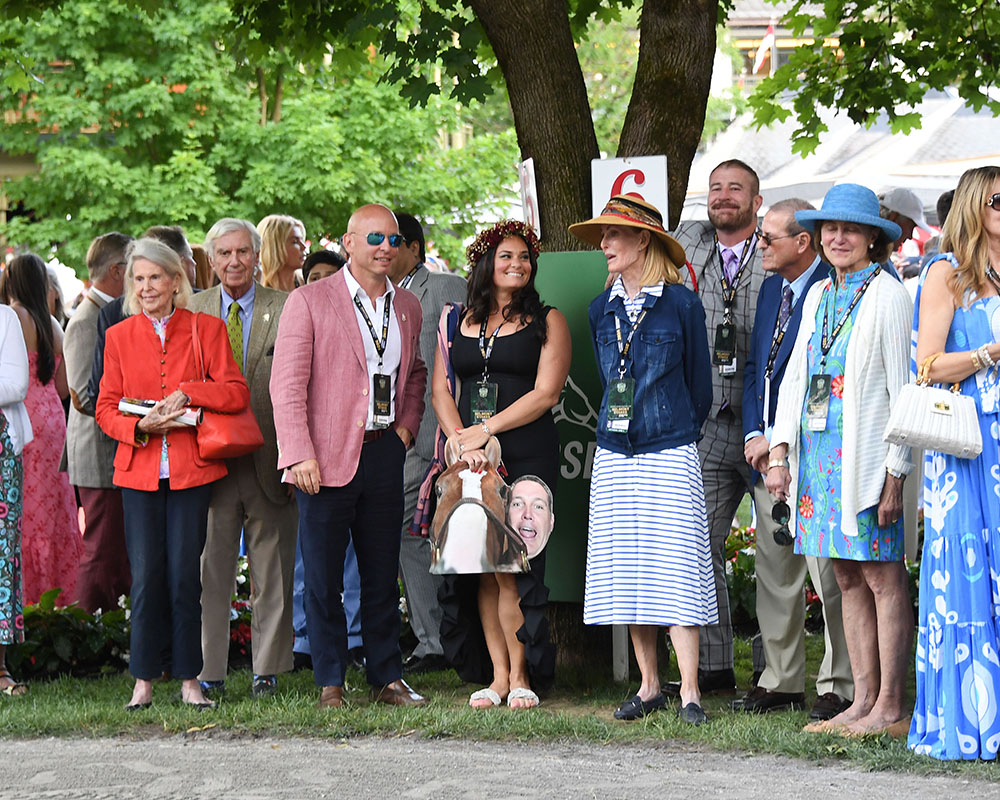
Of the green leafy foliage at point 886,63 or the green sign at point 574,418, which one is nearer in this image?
the green sign at point 574,418

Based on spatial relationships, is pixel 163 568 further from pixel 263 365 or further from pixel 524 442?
pixel 524 442

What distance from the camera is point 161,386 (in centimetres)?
748

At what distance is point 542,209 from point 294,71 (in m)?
14.5

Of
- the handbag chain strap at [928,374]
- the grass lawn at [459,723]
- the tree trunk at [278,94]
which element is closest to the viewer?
the handbag chain strap at [928,374]

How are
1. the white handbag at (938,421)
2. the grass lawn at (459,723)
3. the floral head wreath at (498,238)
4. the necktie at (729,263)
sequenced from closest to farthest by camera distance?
1. the white handbag at (938,421)
2. the grass lawn at (459,723)
3. the floral head wreath at (498,238)
4. the necktie at (729,263)

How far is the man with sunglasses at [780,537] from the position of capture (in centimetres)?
711

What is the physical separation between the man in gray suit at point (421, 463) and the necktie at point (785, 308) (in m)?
2.09

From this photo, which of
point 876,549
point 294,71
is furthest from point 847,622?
point 294,71

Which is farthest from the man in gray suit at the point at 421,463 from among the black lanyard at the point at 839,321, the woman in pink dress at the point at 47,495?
the black lanyard at the point at 839,321

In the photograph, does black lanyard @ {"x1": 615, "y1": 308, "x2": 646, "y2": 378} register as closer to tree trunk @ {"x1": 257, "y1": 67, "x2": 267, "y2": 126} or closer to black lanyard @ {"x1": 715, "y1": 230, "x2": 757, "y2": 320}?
black lanyard @ {"x1": 715, "y1": 230, "x2": 757, "y2": 320}

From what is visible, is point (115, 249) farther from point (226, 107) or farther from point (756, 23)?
point (756, 23)

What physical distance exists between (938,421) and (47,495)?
5.95 m

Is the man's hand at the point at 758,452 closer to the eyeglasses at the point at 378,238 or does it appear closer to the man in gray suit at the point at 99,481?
the eyeglasses at the point at 378,238

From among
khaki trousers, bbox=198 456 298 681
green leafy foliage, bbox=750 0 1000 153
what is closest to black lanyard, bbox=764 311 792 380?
khaki trousers, bbox=198 456 298 681
